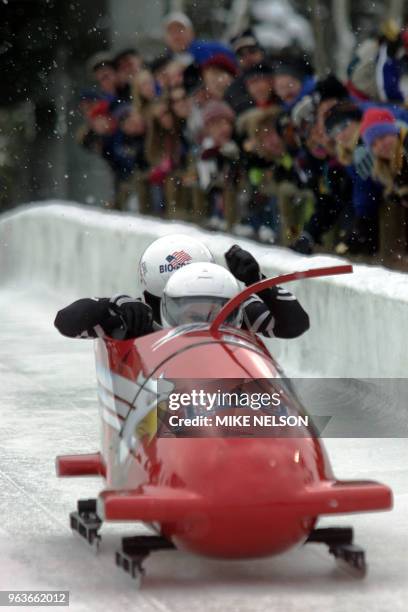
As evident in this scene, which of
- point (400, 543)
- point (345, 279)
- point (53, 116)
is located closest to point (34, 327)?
point (345, 279)

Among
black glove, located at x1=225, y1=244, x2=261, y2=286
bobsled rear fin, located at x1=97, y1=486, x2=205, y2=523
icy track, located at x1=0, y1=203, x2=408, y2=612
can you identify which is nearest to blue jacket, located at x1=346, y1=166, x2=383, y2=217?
icy track, located at x1=0, y1=203, x2=408, y2=612

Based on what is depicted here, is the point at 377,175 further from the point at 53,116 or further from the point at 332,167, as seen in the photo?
the point at 53,116

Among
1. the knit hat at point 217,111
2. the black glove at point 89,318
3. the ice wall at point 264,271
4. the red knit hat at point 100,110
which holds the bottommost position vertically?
the ice wall at point 264,271

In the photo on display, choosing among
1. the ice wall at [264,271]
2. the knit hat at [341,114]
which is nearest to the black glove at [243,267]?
the ice wall at [264,271]

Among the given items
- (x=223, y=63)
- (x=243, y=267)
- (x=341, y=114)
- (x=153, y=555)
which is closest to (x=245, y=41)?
(x=223, y=63)

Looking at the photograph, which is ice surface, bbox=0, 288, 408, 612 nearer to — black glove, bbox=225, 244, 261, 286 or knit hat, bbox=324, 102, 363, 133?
black glove, bbox=225, 244, 261, 286

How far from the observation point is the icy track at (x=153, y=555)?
3.86 meters

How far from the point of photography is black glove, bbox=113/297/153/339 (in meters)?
4.47

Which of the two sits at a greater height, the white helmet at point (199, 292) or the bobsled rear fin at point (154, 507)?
the white helmet at point (199, 292)

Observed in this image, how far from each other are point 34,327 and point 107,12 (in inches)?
244

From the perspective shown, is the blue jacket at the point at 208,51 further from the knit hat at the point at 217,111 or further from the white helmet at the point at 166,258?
the white helmet at the point at 166,258

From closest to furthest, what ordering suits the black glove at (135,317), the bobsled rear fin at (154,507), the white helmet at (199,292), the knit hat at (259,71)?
1. the bobsled rear fin at (154,507)
2. the white helmet at (199,292)
3. the black glove at (135,317)
4. the knit hat at (259,71)

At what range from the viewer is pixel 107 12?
49.1ft

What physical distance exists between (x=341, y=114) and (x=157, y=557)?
15.1 ft
